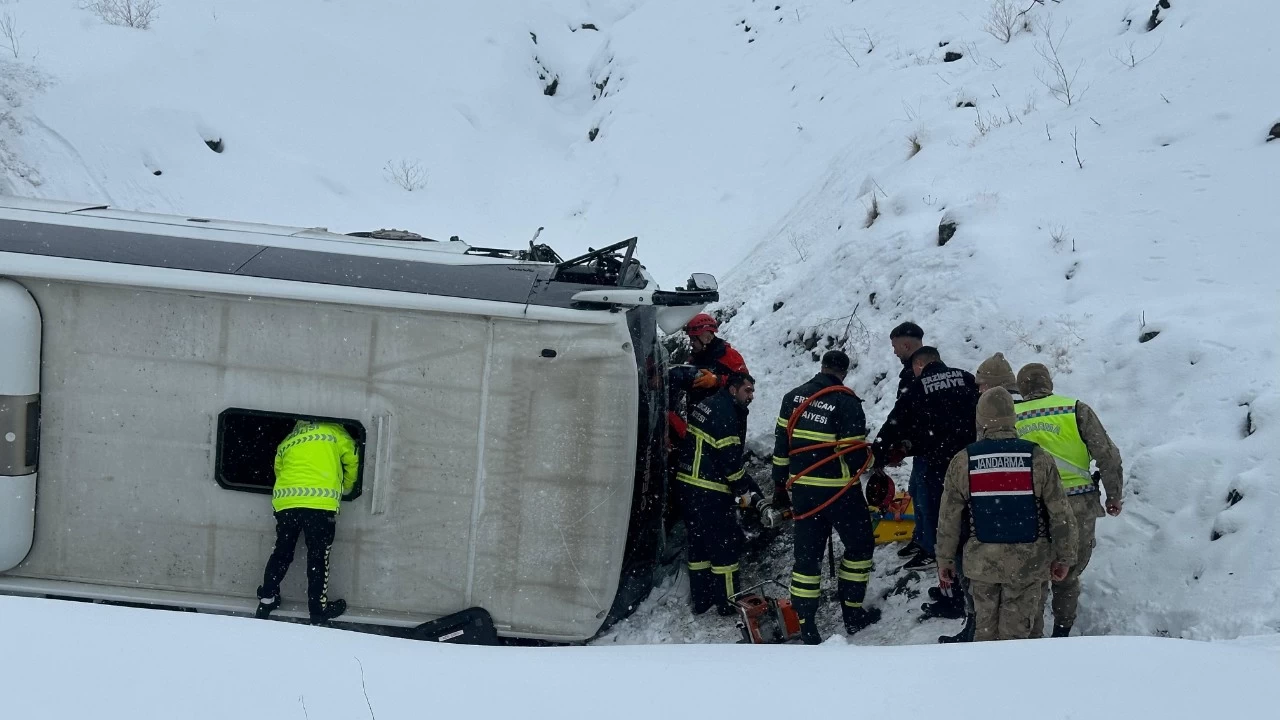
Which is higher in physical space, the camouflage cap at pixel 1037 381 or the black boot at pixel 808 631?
the camouflage cap at pixel 1037 381

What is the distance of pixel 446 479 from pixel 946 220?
15.2ft

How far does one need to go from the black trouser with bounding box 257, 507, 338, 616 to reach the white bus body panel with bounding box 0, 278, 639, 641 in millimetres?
181

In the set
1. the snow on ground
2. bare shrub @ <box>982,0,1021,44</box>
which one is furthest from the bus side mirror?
bare shrub @ <box>982,0,1021,44</box>

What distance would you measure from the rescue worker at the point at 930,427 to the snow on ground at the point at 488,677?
1843 mm

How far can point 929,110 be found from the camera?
32.8 feet

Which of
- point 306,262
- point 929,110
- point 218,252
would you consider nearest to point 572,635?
point 306,262

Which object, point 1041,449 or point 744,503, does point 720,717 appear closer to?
point 1041,449

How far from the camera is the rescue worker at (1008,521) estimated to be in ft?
14.3

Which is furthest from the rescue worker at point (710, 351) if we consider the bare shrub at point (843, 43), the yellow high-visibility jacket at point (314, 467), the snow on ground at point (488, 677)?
the bare shrub at point (843, 43)

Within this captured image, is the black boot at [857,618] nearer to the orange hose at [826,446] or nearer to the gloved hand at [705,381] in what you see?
the orange hose at [826,446]

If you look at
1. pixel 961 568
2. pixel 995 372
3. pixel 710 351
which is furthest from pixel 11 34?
pixel 961 568

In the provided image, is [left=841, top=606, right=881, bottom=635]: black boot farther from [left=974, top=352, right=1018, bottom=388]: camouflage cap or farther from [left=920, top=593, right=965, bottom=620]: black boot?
[left=974, top=352, right=1018, bottom=388]: camouflage cap

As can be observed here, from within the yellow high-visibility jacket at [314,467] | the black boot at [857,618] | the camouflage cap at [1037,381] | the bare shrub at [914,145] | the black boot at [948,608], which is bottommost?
the black boot at [857,618]

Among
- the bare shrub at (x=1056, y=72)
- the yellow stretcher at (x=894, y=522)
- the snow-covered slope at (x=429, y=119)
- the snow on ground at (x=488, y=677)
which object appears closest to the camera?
the snow on ground at (x=488, y=677)
